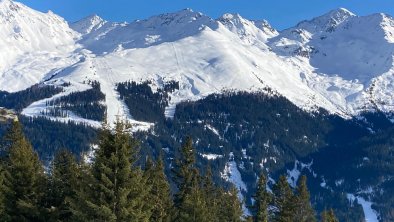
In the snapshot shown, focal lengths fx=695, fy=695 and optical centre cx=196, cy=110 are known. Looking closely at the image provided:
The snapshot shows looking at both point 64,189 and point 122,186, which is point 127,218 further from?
point 64,189

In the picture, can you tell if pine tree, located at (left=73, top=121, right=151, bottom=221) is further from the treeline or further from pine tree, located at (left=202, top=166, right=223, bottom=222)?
pine tree, located at (left=202, top=166, right=223, bottom=222)

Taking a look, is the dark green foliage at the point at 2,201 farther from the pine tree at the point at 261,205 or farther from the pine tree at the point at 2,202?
the pine tree at the point at 261,205

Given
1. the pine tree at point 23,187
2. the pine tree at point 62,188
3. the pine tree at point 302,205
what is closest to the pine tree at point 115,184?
the pine tree at point 62,188

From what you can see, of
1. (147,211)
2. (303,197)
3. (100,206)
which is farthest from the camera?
(303,197)

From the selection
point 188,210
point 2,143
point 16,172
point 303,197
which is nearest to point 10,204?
point 16,172

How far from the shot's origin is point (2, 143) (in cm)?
6738

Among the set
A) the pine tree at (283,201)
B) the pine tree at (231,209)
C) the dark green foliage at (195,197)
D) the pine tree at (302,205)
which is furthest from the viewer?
the pine tree at (302,205)

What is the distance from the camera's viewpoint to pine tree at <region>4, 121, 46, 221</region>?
182 feet

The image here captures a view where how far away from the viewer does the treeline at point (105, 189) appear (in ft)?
145

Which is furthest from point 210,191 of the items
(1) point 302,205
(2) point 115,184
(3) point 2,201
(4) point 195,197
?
(2) point 115,184

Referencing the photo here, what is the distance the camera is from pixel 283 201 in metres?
90.4

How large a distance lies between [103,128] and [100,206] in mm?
5334

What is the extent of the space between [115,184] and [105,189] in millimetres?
953

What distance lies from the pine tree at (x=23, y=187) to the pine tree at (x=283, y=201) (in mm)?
39559
